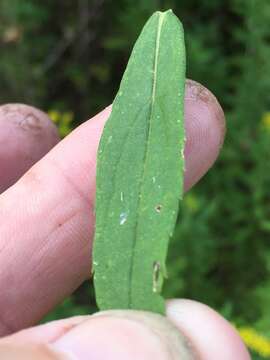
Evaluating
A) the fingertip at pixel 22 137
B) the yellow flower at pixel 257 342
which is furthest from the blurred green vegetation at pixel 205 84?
the fingertip at pixel 22 137

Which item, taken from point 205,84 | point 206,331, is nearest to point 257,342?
point 206,331

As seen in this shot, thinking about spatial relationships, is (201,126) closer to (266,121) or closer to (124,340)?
(124,340)

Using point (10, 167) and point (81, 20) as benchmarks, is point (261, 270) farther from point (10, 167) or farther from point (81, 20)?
point (81, 20)

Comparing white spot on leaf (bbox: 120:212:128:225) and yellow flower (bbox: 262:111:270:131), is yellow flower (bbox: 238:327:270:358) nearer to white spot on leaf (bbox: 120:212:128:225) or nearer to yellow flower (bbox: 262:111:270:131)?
white spot on leaf (bbox: 120:212:128:225)

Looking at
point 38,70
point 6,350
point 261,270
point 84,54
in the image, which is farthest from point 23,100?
point 6,350

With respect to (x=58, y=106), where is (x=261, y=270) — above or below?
below
